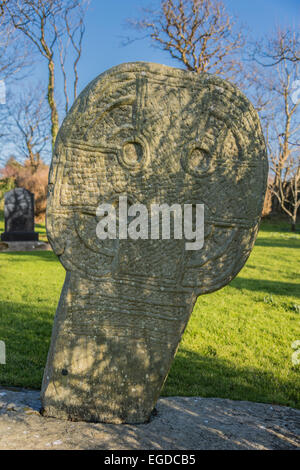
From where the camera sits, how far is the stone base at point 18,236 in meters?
13.2

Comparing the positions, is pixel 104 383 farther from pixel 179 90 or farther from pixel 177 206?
pixel 179 90

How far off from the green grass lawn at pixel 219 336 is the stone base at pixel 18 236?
2871mm

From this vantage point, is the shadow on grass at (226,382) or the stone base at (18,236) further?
the stone base at (18,236)

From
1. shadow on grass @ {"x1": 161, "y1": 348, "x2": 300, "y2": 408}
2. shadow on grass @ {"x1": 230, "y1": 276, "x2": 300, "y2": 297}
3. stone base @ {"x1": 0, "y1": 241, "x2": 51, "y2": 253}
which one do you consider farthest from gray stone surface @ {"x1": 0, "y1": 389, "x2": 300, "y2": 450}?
stone base @ {"x1": 0, "y1": 241, "x2": 51, "y2": 253}

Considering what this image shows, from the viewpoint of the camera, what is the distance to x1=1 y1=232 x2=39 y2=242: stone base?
13.2 m

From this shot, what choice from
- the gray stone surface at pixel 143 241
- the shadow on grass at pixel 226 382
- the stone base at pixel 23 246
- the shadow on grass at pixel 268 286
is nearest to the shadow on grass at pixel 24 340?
the gray stone surface at pixel 143 241

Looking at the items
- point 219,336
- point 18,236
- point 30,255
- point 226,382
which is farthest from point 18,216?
point 226,382

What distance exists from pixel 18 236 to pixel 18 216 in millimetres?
644

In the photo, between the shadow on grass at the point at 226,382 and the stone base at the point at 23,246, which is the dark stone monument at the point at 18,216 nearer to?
the stone base at the point at 23,246

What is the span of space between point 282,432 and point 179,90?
2626 mm

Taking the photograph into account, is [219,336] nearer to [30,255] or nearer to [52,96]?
[30,255]

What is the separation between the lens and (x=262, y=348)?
5.41 meters

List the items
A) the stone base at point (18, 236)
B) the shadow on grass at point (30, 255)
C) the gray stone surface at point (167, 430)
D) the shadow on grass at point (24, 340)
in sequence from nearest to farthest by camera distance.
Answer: the gray stone surface at point (167, 430), the shadow on grass at point (24, 340), the shadow on grass at point (30, 255), the stone base at point (18, 236)

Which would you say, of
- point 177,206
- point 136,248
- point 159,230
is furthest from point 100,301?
point 177,206
